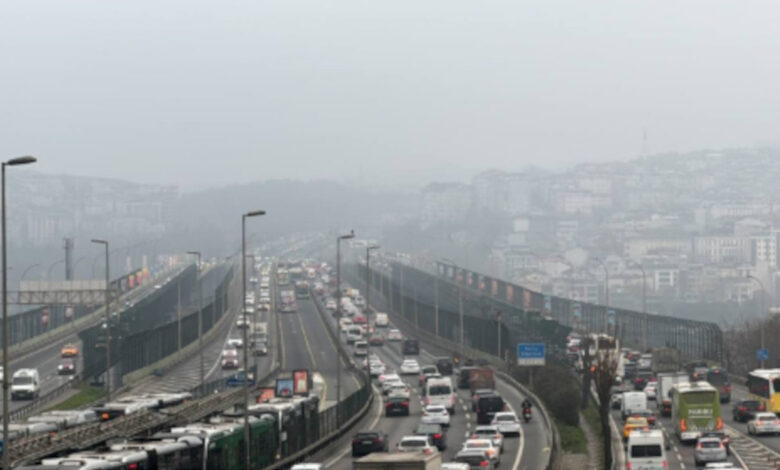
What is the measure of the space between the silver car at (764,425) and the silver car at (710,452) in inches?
334

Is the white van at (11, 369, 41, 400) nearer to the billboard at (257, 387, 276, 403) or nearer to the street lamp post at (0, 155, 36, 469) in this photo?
the billboard at (257, 387, 276, 403)

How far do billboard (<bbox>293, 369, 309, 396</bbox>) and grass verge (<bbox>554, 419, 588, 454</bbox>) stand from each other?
11.1m

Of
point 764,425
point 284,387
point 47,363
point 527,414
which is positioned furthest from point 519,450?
point 47,363

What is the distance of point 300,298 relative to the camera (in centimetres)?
15762

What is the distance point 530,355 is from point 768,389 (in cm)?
1960

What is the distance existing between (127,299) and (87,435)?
117m

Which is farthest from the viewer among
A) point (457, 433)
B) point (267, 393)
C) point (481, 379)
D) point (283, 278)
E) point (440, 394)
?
point (283, 278)

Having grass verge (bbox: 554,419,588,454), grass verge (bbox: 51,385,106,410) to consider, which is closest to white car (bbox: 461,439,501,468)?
grass verge (bbox: 554,419,588,454)

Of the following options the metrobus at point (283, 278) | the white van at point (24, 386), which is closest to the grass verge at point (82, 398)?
the white van at point (24, 386)

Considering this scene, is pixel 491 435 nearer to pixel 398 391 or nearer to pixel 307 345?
pixel 398 391

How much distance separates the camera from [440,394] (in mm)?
57031

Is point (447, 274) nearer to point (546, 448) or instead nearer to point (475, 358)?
point (475, 358)

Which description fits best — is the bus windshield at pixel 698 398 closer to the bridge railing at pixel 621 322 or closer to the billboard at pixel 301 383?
the billboard at pixel 301 383

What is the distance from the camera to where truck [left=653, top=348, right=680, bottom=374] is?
81500 millimetres
